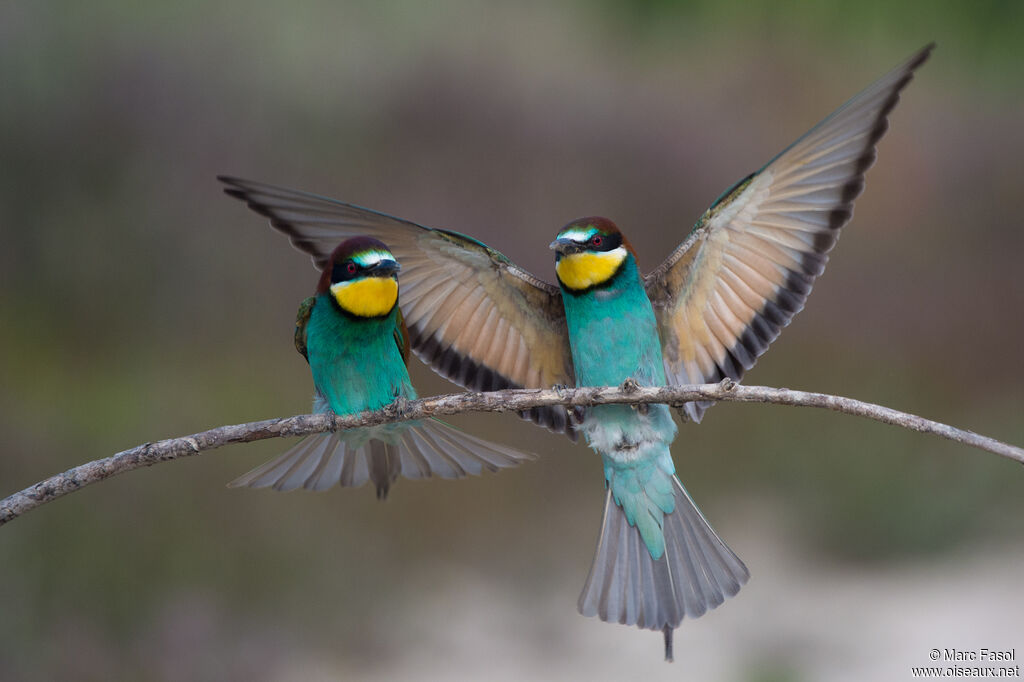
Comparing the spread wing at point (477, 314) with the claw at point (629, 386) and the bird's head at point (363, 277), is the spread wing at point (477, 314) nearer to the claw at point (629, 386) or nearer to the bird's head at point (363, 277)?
the bird's head at point (363, 277)

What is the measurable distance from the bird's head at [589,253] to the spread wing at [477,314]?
0.09m

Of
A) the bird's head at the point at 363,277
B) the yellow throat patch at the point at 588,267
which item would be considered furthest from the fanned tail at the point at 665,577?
the bird's head at the point at 363,277

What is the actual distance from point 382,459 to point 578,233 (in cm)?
40

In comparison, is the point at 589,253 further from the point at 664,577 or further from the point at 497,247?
the point at 497,247

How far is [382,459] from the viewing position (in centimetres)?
134

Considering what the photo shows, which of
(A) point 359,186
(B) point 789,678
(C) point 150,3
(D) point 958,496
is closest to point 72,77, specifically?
(C) point 150,3

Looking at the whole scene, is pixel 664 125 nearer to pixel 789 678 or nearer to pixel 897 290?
pixel 897 290

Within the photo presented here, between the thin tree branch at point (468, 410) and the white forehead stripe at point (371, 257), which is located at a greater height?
the white forehead stripe at point (371, 257)

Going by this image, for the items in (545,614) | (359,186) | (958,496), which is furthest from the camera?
(359,186)

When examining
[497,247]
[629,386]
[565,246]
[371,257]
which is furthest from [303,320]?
[497,247]

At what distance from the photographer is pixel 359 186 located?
9.74ft

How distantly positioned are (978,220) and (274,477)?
2881 mm

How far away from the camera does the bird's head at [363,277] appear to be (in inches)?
43.9

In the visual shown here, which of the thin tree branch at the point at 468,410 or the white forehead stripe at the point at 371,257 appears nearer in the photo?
the thin tree branch at the point at 468,410
